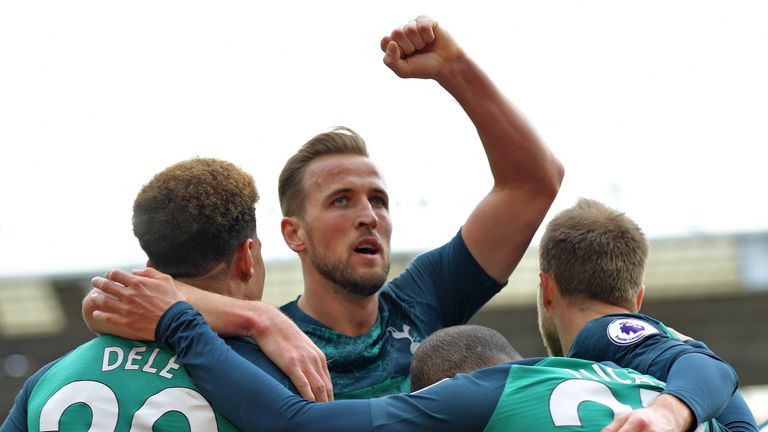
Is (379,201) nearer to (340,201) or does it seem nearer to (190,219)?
(340,201)

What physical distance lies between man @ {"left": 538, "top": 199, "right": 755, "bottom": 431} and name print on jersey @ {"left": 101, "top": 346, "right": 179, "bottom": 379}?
4.06 feet

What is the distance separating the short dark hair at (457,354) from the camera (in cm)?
291

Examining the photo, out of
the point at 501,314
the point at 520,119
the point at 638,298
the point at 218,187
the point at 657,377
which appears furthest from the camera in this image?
the point at 501,314

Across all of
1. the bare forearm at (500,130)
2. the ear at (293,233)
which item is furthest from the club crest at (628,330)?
the ear at (293,233)

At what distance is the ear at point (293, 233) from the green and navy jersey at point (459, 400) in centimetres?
143

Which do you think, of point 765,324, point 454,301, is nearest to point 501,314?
point 765,324

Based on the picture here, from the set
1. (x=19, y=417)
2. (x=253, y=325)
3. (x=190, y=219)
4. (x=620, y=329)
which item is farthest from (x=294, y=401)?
(x=620, y=329)

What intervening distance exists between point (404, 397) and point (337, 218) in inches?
60.3

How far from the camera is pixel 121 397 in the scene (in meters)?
2.88

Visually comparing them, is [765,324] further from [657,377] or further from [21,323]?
[657,377]

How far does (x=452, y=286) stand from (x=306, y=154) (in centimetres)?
88

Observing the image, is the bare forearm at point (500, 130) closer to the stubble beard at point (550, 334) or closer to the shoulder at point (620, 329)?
the stubble beard at point (550, 334)

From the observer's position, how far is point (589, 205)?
368 cm

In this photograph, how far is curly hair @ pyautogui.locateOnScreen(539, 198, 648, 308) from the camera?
3404mm
